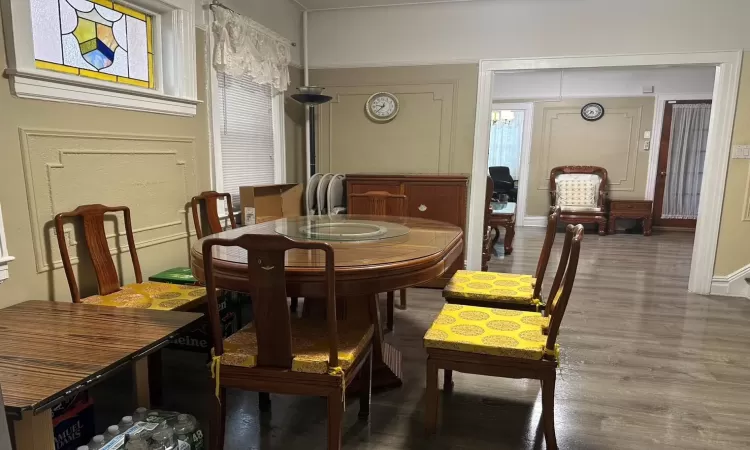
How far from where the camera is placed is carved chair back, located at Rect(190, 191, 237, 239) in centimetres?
298

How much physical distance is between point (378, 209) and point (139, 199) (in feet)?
5.67

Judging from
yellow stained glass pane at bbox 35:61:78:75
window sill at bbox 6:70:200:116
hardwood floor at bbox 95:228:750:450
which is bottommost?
hardwood floor at bbox 95:228:750:450

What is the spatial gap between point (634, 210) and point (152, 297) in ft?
22.5

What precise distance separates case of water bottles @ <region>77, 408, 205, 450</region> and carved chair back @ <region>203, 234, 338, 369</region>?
34cm

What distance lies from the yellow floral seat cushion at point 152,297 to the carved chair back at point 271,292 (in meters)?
0.75

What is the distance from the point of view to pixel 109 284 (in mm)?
2322

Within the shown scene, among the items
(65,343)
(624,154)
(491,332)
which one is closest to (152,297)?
(65,343)

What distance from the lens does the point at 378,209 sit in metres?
3.61

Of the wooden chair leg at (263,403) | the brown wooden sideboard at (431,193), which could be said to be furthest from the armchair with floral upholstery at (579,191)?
the wooden chair leg at (263,403)

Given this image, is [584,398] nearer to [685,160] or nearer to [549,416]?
[549,416]

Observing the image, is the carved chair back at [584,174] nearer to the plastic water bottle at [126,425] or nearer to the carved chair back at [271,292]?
the carved chair back at [271,292]

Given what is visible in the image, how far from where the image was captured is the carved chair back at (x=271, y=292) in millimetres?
1365

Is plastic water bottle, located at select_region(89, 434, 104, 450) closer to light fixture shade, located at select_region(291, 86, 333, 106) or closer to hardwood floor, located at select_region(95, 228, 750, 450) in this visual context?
hardwood floor, located at select_region(95, 228, 750, 450)

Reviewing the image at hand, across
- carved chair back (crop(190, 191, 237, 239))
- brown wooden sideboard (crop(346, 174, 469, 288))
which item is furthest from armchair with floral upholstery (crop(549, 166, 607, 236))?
carved chair back (crop(190, 191, 237, 239))
